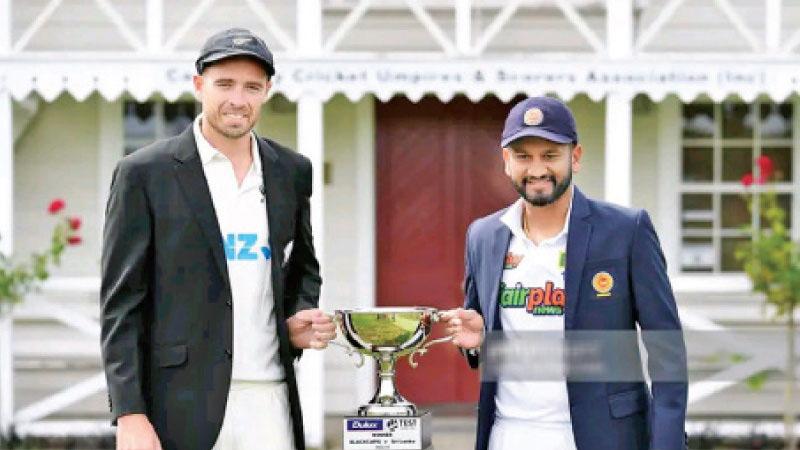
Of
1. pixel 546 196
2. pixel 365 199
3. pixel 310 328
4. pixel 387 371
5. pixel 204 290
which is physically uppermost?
pixel 365 199

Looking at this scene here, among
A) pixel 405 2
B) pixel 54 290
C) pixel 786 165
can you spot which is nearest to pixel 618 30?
pixel 405 2

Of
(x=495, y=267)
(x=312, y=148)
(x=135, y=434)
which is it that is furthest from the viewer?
(x=312, y=148)

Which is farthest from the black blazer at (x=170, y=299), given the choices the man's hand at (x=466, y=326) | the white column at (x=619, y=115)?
the white column at (x=619, y=115)

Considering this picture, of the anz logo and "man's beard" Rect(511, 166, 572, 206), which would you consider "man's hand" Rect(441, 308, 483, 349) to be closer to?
"man's beard" Rect(511, 166, 572, 206)

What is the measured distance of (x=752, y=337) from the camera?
432 inches

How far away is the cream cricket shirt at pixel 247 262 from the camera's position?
4051 mm

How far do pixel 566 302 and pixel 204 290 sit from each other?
2.97ft

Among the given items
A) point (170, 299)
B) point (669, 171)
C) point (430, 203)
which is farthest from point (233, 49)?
point (669, 171)

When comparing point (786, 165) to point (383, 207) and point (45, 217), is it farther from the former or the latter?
point (45, 217)

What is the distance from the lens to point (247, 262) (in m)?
4.06

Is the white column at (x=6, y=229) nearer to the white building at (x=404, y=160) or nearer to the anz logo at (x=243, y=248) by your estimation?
the white building at (x=404, y=160)

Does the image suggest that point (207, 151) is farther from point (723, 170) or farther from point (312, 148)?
point (723, 170)

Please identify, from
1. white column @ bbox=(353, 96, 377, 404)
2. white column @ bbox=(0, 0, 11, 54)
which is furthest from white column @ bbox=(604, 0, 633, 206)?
white column @ bbox=(0, 0, 11, 54)

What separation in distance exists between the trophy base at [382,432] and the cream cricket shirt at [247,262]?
0.24m
